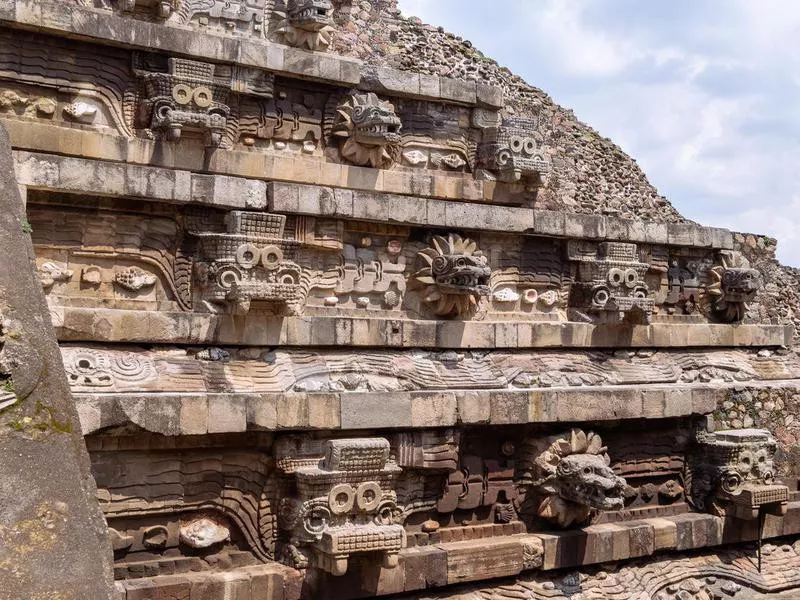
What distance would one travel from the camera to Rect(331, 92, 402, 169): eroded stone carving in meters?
9.54

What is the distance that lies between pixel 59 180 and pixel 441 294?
371 centimetres

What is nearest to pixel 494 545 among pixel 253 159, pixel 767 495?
pixel 767 495

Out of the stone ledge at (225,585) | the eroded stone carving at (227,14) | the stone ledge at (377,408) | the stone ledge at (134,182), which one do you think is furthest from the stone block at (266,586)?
the eroded stone carving at (227,14)

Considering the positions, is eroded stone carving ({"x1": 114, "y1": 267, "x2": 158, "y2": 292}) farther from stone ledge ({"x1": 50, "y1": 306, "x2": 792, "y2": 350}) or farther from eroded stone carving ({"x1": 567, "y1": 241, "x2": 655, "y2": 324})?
eroded stone carving ({"x1": 567, "y1": 241, "x2": 655, "y2": 324})

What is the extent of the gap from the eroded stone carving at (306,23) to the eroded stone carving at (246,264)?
2108 mm

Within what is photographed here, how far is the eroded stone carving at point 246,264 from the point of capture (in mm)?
8211

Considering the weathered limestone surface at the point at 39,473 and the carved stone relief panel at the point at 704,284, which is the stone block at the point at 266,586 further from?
the carved stone relief panel at the point at 704,284

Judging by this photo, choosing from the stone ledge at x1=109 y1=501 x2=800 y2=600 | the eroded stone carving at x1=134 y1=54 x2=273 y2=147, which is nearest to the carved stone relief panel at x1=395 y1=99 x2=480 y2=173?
the eroded stone carving at x1=134 y1=54 x2=273 y2=147

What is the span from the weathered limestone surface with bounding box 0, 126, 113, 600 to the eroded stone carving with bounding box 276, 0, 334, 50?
5049mm

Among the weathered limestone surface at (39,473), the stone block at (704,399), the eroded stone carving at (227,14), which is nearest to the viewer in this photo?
the weathered limestone surface at (39,473)

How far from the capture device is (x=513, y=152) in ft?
34.4

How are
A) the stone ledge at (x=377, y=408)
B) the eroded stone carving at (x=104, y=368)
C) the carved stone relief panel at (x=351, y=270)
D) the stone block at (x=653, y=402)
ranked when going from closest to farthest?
the stone ledge at (x=377, y=408)
the eroded stone carving at (x=104, y=368)
the carved stone relief panel at (x=351, y=270)
the stone block at (x=653, y=402)

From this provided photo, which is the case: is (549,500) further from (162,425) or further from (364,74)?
(364,74)

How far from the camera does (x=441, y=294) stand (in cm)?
959
